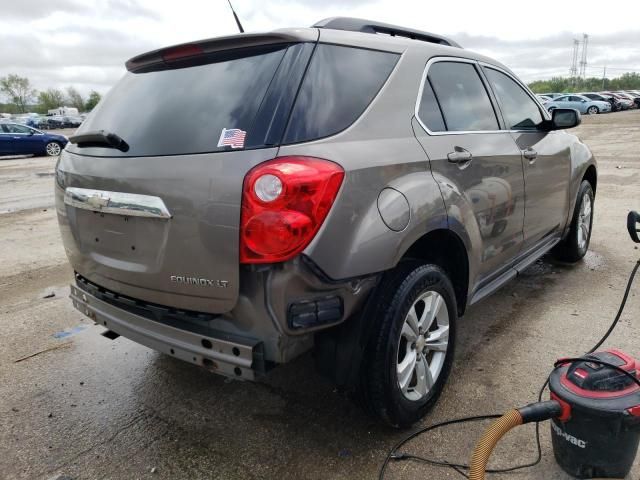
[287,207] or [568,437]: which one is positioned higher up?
[287,207]

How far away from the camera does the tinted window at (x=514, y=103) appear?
11.5ft

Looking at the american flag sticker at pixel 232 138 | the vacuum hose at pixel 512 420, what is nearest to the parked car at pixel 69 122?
the american flag sticker at pixel 232 138

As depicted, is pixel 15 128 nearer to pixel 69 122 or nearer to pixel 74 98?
pixel 69 122

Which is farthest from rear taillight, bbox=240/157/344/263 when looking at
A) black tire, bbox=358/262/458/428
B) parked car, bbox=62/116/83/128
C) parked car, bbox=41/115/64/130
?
parked car, bbox=62/116/83/128

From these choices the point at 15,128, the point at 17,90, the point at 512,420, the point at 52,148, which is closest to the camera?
the point at 512,420

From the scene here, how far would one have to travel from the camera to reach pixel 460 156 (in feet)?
8.88

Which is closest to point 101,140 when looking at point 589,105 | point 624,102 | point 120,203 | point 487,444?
point 120,203

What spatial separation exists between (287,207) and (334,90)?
64 centimetres

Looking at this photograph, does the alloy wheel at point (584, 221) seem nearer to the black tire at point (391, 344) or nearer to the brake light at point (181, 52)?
the black tire at point (391, 344)

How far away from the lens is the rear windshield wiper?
7.72ft

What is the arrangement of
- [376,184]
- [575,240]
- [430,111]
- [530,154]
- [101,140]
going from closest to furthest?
[376,184], [101,140], [430,111], [530,154], [575,240]

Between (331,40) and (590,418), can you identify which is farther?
(331,40)

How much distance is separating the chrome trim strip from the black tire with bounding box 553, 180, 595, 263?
383 cm

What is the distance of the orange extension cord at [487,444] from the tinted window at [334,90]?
135cm
